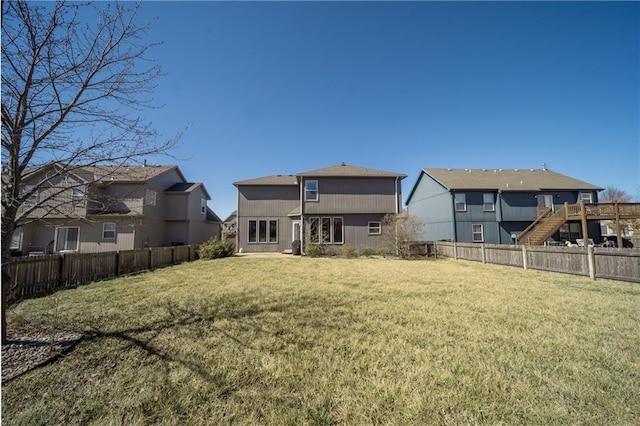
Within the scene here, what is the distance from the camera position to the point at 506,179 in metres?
23.0

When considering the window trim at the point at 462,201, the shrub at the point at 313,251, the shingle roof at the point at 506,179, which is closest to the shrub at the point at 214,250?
the shrub at the point at 313,251

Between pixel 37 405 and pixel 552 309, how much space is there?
8565mm

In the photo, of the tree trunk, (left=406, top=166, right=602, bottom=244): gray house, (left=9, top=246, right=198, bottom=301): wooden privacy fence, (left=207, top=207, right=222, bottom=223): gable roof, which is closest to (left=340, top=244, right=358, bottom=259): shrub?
(left=406, top=166, right=602, bottom=244): gray house

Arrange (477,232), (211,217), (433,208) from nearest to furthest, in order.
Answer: (477,232)
(433,208)
(211,217)

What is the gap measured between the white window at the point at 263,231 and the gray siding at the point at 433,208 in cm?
1162

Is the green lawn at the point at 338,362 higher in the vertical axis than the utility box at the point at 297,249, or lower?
lower

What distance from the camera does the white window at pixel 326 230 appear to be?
58.2ft

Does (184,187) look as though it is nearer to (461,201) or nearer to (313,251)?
(313,251)

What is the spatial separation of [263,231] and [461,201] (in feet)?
56.4

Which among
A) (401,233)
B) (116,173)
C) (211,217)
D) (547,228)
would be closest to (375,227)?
(401,233)

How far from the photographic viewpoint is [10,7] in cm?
323

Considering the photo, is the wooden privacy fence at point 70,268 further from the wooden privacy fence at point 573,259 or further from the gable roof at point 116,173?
the wooden privacy fence at point 573,259

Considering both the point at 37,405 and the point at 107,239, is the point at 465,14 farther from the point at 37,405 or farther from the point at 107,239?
the point at 107,239

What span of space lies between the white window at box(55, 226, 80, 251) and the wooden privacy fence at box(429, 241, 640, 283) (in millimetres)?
26720
